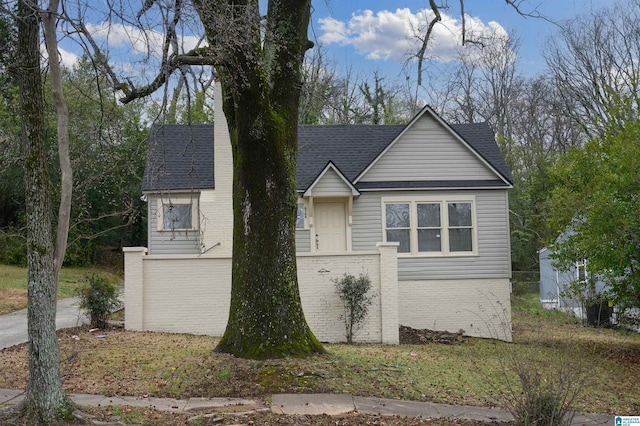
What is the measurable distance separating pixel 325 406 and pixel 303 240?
11.4 metres

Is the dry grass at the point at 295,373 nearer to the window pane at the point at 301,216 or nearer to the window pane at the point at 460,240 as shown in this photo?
the window pane at the point at 460,240

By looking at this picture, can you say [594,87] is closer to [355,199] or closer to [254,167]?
[355,199]

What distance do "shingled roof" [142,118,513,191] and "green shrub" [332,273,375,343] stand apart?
4789mm

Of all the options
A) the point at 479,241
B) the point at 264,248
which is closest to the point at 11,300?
the point at 264,248

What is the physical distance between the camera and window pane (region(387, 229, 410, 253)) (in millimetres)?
18922

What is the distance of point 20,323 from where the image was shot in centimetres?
1689

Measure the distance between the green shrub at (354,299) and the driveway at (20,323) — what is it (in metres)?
6.32

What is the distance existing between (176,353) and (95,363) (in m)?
1.35

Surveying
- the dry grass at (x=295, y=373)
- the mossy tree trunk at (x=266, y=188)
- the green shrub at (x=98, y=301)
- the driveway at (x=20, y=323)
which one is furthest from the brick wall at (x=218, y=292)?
the mossy tree trunk at (x=266, y=188)

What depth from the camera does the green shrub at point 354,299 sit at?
48.5ft

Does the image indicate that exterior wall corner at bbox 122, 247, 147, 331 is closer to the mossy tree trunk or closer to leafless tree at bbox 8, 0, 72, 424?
the mossy tree trunk

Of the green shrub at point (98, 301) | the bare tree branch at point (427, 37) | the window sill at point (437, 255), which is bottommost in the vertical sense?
the green shrub at point (98, 301)

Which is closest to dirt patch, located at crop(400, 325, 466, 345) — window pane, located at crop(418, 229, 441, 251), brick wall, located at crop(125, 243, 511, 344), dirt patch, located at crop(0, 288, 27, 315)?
brick wall, located at crop(125, 243, 511, 344)

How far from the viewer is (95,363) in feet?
34.6
